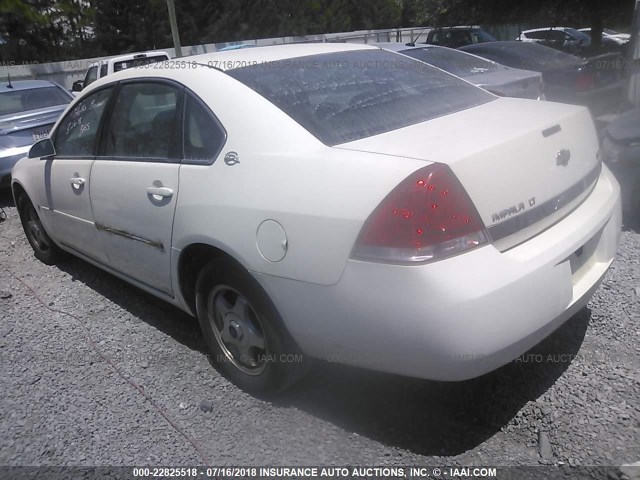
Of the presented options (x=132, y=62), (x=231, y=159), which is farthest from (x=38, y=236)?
(x=132, y=62)

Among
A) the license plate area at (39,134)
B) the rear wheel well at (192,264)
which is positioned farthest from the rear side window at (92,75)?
the rear wheel well at (192,264)

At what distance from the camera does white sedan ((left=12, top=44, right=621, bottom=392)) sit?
85.9 inches

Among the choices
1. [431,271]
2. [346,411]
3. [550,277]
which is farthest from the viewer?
[346,411]

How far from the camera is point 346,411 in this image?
2801mm

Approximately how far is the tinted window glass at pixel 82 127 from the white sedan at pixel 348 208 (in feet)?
0.40

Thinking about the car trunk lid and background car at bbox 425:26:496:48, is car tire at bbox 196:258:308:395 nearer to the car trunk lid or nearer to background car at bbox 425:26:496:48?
the car trunk lid

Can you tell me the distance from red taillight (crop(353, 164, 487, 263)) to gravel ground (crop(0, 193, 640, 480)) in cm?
90

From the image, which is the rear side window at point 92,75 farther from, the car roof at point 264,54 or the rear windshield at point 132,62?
the car roof at point 264,54

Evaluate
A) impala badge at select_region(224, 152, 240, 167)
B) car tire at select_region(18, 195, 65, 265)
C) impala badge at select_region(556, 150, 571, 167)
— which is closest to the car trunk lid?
impala badge at select_region(556, 150, 571, 167)

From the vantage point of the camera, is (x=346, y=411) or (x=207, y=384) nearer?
(x=346, y=411)

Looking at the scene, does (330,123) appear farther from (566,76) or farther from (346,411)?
(566,76)

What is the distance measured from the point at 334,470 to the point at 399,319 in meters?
0.74

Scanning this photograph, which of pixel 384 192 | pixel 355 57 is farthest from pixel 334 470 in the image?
pixel 355 57

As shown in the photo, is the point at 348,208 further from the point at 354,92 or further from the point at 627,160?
the point at 627,160
